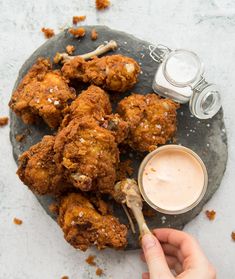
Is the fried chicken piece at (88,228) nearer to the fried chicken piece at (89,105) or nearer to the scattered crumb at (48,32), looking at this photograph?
the fried chicken piece at (89,105)

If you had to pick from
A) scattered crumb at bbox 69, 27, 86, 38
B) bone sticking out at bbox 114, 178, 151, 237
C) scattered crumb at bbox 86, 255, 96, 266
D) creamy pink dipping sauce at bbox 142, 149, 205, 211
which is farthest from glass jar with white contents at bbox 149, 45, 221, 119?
scattered crumb at bbox 86, 255, 96, 266

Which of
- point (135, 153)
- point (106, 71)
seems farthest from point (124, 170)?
point (106, 71)

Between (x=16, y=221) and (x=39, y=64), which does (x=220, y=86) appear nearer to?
(x=39, y=64)

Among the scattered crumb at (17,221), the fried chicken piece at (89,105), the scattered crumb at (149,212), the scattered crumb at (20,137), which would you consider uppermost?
the fried chicken piece at (89,105)

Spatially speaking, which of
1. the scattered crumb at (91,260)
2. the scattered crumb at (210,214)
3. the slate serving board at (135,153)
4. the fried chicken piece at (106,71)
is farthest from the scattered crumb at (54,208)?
the scattered crumb at (210,214)

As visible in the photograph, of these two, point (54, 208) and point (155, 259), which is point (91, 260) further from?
point (155, 259)

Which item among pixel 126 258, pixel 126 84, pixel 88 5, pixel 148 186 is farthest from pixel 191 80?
pixel 126 258
